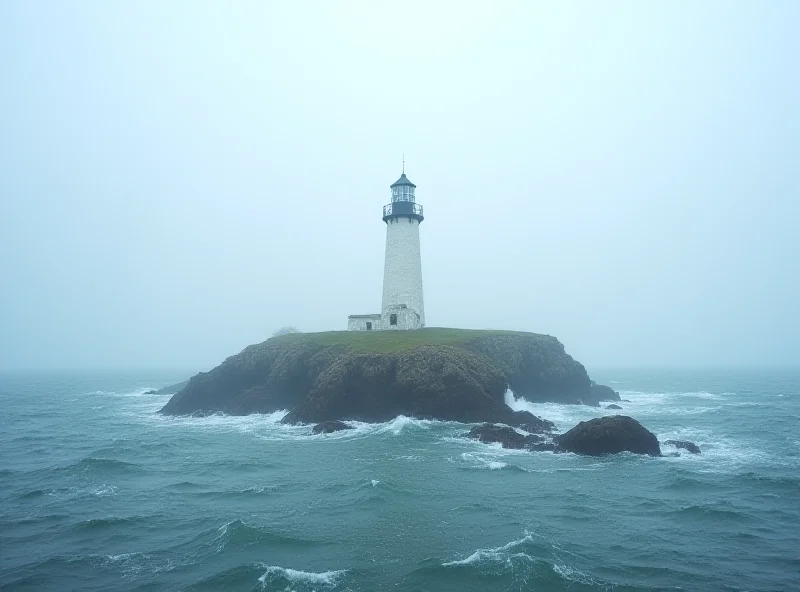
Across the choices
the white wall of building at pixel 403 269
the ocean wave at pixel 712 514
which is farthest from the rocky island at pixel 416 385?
the ocean wave at pixel 712 514

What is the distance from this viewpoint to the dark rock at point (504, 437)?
96.4 ft

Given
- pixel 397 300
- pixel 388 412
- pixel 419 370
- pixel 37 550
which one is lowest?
pixel 37 550

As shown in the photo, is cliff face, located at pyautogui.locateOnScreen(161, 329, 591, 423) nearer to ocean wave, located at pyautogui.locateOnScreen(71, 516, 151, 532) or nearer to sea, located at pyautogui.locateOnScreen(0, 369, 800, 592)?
sea, located at pyautogui.locateOnScreen(0, 369, 800, 592)

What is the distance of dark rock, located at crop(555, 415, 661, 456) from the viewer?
27.6 m

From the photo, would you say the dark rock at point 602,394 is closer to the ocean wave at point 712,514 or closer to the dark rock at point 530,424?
the dark rock at point 530,424

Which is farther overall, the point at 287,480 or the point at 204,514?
the point at 287,480

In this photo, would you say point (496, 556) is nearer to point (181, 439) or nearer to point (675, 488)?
point (675, 488)

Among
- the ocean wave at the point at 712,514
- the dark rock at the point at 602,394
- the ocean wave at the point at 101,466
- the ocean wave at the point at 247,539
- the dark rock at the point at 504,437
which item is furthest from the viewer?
the dark rock at the point at 602,394

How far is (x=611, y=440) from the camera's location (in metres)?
27.7

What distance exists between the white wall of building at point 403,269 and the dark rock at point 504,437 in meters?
24.3

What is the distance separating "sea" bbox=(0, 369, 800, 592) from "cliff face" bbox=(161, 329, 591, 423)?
4289mm

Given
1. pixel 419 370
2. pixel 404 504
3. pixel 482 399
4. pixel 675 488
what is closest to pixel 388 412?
pixel 419 370

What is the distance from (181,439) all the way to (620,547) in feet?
95.0

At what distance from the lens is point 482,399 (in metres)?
37.4
